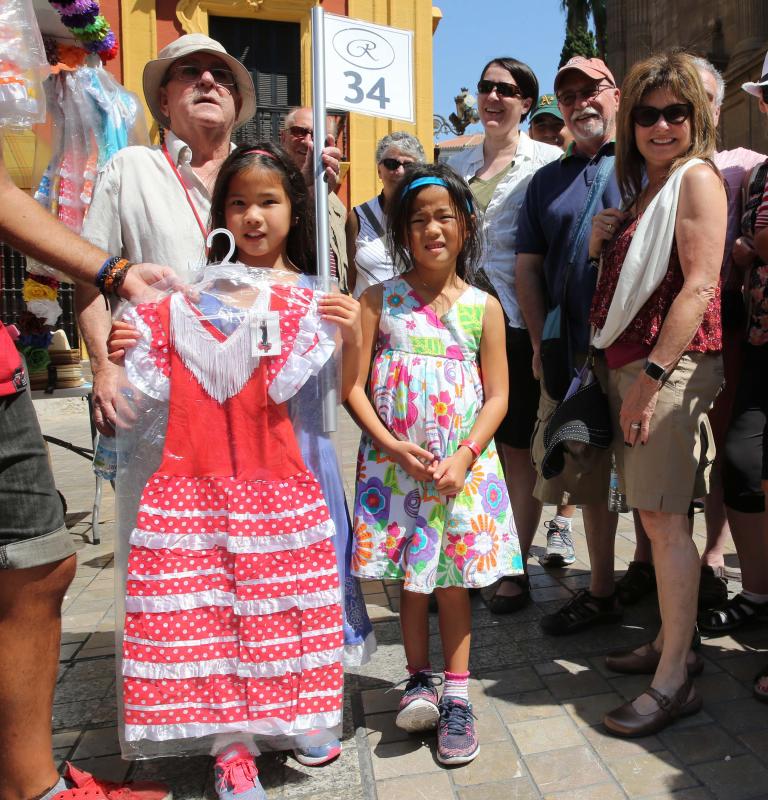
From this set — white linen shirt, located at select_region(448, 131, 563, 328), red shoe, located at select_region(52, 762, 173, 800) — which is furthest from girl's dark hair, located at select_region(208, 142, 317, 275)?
red shoe, located at select_region(52, 762, 173, 800)

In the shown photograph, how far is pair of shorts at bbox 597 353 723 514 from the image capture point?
233 cm

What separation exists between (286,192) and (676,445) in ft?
4.80

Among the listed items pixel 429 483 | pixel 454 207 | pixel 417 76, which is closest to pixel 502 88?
pixel 454 207

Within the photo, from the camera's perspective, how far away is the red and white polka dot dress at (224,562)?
2.00 metres

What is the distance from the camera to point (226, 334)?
2094 mm

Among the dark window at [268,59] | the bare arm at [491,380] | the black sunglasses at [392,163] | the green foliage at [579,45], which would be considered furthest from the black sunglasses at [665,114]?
the green foliage at [579,45]

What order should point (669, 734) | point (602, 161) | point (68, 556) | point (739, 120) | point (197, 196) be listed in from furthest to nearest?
point (739, 120) → point (602, 161) → point (197, 196) → point (669, 734) → point (68, 556)

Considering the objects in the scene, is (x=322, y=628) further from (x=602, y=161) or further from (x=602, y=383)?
(x=602, y=161)

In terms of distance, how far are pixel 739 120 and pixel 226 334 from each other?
13275mm

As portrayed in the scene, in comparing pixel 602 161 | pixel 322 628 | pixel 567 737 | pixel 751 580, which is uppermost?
pixel 602 161

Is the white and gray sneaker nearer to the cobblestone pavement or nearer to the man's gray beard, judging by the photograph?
the cobblestone pavement

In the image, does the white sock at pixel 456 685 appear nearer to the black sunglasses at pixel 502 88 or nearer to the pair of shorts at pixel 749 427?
the pair of shorts at pixel 749 427

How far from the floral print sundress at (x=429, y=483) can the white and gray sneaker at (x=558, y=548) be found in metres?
1.54

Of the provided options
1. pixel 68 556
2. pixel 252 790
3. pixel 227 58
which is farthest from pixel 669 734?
pixel 227 58
